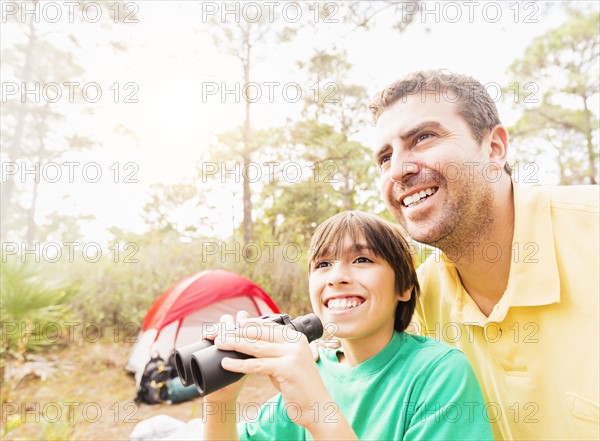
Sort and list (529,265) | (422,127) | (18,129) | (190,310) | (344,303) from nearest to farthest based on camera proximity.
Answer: (344,303) < (529,265) < (422,127) < (190,310) < (18,129)

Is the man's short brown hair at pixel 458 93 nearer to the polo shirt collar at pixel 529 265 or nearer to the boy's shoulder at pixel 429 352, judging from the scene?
the polo shirt collar at pixel 529 265

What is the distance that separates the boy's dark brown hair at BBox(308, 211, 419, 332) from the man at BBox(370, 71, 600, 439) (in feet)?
0.42

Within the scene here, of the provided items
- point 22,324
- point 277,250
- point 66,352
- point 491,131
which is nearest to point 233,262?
point 277,250

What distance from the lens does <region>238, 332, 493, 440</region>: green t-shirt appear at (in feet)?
3.11

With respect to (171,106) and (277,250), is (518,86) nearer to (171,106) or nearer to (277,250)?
(277,250)

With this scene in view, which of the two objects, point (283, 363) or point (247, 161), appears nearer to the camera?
point (283, 363)

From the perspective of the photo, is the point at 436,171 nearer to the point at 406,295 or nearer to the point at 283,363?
the point at 406,295

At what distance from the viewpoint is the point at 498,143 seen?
153 centimetres

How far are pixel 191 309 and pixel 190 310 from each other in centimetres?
2

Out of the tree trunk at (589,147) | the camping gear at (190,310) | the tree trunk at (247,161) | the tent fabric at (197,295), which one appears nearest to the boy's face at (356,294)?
the camping gear at (190,310)

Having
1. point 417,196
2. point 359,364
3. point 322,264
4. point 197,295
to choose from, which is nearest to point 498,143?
point 417,196

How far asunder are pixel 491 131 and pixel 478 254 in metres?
0.46

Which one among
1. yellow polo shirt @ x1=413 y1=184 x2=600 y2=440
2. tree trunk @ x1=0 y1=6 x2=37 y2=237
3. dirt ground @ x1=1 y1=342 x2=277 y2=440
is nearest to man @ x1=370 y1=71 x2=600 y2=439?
yellow polo shirt @ x1=413 y1=184 x2=600 y2=440

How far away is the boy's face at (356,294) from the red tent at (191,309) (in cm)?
366
